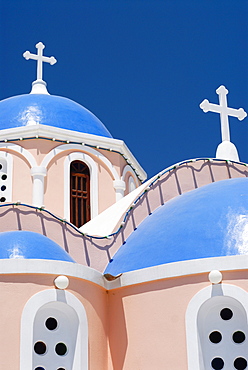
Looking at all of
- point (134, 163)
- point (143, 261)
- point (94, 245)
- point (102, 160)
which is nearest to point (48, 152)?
point (102, 160)

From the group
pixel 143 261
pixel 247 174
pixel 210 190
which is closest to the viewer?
pixel 143 261

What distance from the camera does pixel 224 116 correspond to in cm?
1358

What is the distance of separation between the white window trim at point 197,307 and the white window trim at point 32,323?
139 cm

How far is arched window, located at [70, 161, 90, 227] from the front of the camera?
14227 mm

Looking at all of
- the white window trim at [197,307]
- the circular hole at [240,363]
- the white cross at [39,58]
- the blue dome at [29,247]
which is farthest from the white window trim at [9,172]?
the circular hole at [240,363]

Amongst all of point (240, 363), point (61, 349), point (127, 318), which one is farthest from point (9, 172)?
point (240, 363)

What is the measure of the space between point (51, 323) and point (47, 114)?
7223 mm

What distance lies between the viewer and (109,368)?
959 centimetres

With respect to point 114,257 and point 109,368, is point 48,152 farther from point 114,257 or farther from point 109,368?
point 109,368

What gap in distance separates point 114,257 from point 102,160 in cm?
424

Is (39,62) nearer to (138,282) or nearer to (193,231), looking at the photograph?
(193,231)

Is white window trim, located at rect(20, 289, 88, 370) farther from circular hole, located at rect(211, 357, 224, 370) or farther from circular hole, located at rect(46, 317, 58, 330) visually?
circular hole, located at rect(211, 357, 224, 370)

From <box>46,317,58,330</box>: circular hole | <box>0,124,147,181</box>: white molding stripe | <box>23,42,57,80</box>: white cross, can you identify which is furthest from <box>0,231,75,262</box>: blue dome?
<box>23,42,57,80</box>: white cross

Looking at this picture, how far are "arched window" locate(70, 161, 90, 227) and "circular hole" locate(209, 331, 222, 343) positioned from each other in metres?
5.62
